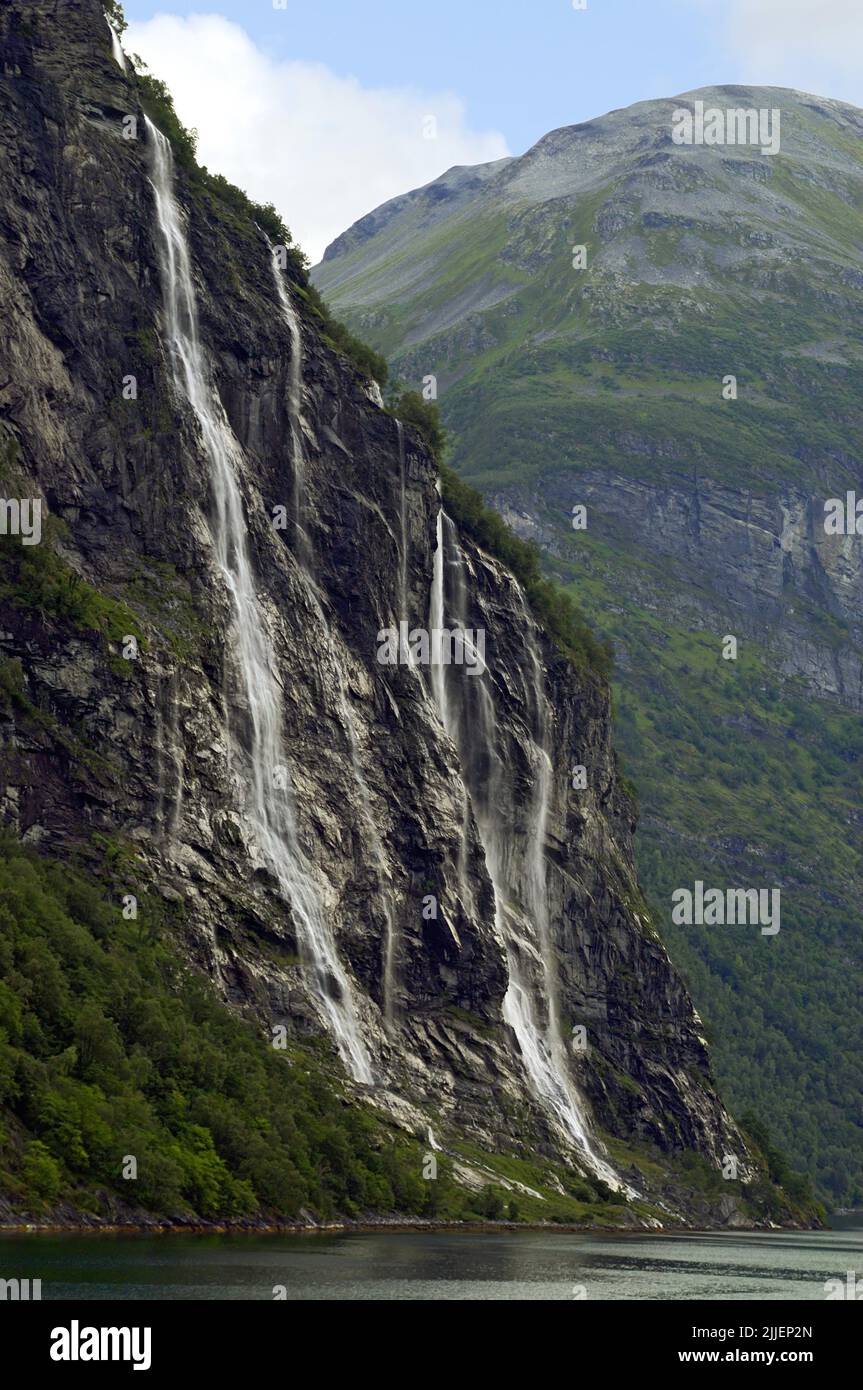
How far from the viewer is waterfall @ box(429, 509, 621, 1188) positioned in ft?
529

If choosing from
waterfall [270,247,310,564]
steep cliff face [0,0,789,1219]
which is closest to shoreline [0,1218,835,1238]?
steep cliff face [0,0,789,1219]

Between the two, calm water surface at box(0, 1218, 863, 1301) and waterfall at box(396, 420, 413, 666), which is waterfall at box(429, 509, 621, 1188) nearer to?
waterfall at box(396, 420, 413, 666)

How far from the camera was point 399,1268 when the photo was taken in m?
83.9

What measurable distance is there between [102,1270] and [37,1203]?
1782 cm

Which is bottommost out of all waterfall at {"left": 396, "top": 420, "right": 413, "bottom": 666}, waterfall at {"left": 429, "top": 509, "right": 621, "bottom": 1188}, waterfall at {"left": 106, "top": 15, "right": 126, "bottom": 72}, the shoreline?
the shoreline

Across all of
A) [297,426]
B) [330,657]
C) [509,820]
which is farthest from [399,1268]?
[509,820]

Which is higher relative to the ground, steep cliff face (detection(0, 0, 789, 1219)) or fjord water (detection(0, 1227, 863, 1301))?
steep cliff face (detection(0, 0, 789, 1219))

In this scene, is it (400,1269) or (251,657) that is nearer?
(400,1269)

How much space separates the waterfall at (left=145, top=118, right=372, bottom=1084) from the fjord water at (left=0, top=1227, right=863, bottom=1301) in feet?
74.2

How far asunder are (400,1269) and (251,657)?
6491 cm

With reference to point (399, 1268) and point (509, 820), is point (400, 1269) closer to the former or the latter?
point (399, 1268)

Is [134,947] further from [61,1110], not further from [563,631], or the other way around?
[563,631]

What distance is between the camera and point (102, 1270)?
229 feet

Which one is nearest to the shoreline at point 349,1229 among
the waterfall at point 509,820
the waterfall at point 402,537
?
the waterfall at point 509,820
